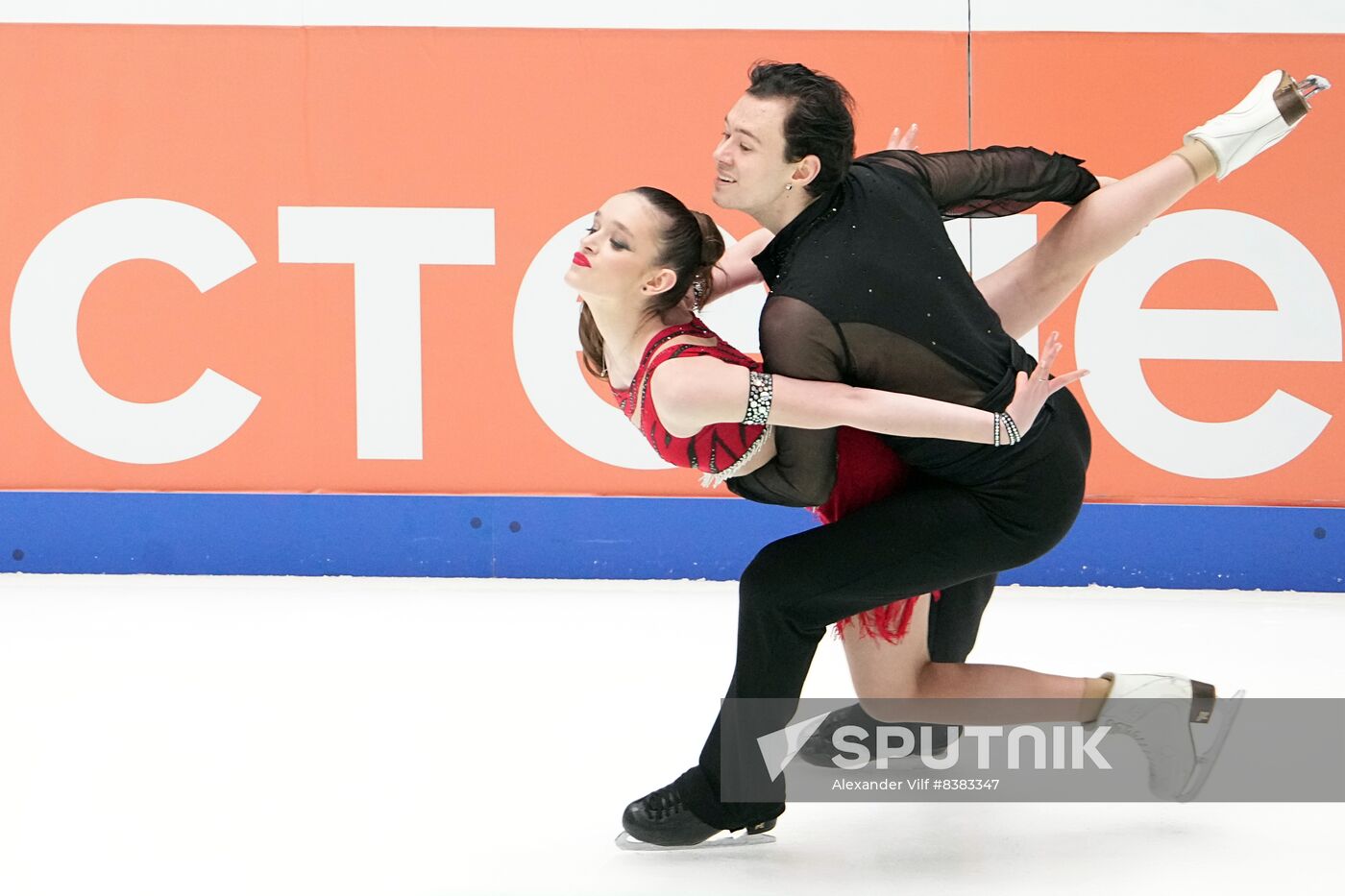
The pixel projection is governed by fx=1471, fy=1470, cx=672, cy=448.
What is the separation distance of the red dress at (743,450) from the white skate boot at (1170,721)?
1.12ft

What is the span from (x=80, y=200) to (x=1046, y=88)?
2.81 metres

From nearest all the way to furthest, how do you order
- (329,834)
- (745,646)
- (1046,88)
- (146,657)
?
(745,646)
(329,834)
(146,657)
(1046,88)

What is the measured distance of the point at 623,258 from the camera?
2195 millimetres

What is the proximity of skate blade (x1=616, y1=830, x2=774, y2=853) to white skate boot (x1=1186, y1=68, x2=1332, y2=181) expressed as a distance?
131 centimetres

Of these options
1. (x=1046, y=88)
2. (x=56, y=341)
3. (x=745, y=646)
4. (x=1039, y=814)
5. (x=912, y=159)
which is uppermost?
(x=1046, y=88)

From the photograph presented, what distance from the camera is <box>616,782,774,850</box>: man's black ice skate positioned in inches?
90.2

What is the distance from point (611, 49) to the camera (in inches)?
166

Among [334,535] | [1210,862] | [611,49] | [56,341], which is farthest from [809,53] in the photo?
[1210,862]

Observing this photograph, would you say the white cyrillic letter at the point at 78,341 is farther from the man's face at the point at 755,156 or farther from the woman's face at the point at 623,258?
the man's face at the point at 755,156

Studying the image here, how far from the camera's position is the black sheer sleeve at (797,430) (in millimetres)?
2074

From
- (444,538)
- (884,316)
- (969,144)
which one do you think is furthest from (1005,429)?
(444,538)

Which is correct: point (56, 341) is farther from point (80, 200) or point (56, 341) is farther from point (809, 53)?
point (809, 53)

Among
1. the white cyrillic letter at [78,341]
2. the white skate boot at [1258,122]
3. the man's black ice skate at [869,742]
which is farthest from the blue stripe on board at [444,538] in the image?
the white skate boot at [1258,122]

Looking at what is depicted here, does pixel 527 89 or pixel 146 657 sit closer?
pixel 146 657
